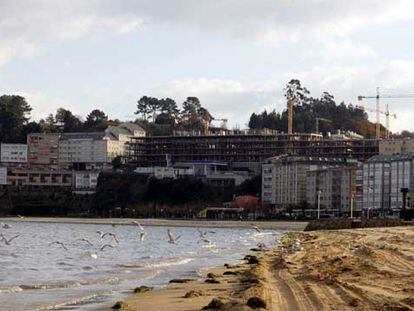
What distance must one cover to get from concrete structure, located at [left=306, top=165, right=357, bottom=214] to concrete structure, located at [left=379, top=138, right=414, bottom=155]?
43.9ft

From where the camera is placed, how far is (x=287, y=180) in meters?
170

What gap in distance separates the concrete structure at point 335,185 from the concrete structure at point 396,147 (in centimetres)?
1337

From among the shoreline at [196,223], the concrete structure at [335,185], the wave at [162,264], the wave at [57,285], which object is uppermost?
the concrete structure at [335,185]

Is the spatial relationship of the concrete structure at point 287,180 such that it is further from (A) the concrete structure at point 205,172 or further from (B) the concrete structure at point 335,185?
(A) the concrete structure at point 205,172

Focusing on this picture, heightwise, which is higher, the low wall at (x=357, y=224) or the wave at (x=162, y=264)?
the low wall at (x=357, y=224)

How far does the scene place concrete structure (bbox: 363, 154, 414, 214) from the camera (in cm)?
14350

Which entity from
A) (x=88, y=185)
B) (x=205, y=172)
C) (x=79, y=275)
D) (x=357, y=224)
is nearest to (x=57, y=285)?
(x=79, y=275)

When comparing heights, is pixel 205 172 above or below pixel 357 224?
above

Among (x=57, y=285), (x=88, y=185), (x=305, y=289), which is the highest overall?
(x=88, y=185)

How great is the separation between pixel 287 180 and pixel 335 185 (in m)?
11.8

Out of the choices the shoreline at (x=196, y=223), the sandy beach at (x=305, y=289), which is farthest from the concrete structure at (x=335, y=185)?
the sandy beach at (x=305, y=289)

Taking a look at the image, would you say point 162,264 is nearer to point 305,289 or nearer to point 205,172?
point 305,289

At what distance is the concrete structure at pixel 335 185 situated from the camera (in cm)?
15975

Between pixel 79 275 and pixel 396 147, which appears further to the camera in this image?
pixel 396 147
